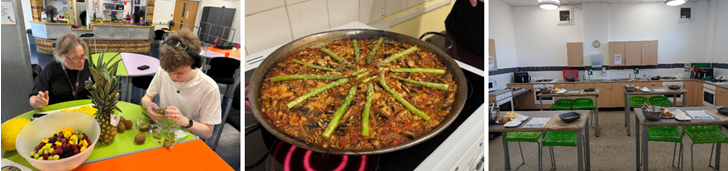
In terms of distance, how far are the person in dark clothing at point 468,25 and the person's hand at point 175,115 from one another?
1.22m

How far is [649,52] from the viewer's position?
2660 millimetres

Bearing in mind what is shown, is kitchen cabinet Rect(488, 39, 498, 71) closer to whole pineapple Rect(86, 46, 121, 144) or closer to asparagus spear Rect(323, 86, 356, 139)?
asparagus spear Rect(323, 86, 356, 139)

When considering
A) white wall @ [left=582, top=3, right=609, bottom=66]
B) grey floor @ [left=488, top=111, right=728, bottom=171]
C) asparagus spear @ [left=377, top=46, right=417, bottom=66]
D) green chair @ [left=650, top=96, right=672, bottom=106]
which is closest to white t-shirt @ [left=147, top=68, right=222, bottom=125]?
asparagus spear @ [left=377, top=46, right=417, bottom=66]

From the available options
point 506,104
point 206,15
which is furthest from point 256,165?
Answer: point 506,104

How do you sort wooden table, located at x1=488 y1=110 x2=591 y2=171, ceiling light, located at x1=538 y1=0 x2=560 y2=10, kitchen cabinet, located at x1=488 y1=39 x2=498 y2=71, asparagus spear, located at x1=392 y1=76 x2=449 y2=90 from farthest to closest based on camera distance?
1. ceiling light, located at x1=538 y1=0 x2=560 y2=10
2. kitchen cabinet, located at x1=488 y1=39 x2=498 y2=71
3. wooden table, located at x1=488 y1=110 x2=591 y2=171
4. asparagus spear, located at x1=392 y1=76 x2=449 y2=90

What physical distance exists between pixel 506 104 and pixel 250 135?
2023mm

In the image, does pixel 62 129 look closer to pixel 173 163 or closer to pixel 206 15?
pixel 173 163

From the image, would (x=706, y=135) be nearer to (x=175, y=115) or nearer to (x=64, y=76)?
(x=175, y=115)

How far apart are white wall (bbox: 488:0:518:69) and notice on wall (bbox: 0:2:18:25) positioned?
8.25 feet

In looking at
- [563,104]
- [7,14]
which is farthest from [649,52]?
[7,14]

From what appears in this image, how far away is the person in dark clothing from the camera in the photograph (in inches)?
59.0

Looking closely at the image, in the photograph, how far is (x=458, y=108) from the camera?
3.98ft

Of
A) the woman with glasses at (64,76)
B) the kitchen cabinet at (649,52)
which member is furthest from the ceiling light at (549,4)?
the woman with glasses at (64,76)

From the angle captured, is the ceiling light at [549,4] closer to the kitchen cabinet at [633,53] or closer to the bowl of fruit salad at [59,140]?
the kitchen cabinet at [633,53]
